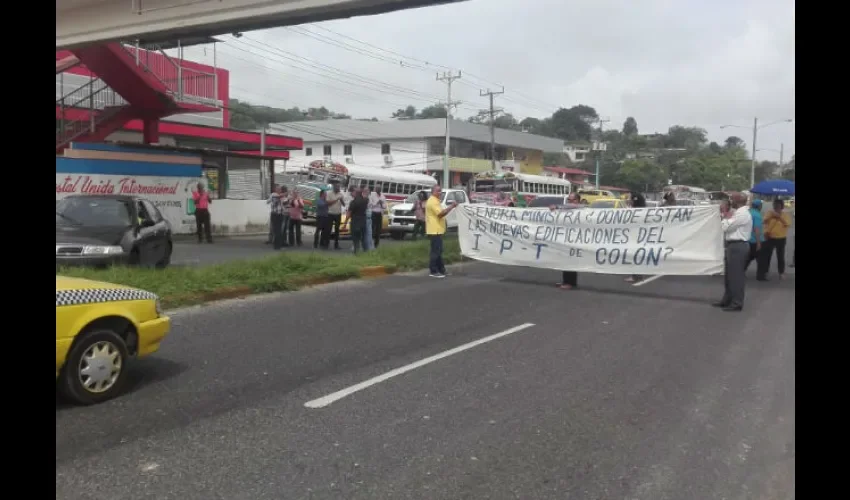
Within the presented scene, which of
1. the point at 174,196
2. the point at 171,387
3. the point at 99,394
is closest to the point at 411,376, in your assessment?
the point at 171,387

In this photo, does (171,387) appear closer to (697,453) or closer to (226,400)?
(226,400)

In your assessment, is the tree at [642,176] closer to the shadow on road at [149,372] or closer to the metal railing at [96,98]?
the metal railing at [96,98]

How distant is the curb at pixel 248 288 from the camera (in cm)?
1010

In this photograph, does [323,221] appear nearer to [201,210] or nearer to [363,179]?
[201,210]

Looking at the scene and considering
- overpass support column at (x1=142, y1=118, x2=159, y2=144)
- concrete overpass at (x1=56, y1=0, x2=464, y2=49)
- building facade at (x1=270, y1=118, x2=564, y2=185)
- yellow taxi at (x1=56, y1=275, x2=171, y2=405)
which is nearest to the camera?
yellow taxi at (x1=56, y1=275, x2=171, y2=405)

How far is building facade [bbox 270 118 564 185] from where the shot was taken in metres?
61.7

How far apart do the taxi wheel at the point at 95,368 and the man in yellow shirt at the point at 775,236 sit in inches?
504

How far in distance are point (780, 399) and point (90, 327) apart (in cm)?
574

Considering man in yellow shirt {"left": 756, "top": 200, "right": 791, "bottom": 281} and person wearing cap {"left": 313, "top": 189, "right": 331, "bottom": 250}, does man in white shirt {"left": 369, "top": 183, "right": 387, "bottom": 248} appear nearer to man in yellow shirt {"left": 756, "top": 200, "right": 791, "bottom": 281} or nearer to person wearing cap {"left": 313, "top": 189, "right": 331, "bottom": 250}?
person wearing cap {"left": 313, "top": 189, "right": 331, "bottom": 250}

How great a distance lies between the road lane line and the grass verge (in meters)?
4.29

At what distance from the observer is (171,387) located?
6062 mm

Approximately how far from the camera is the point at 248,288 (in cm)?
1101

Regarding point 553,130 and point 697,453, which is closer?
point 697,453

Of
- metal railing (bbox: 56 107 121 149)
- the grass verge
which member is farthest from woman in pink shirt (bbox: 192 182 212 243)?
the grass verge
